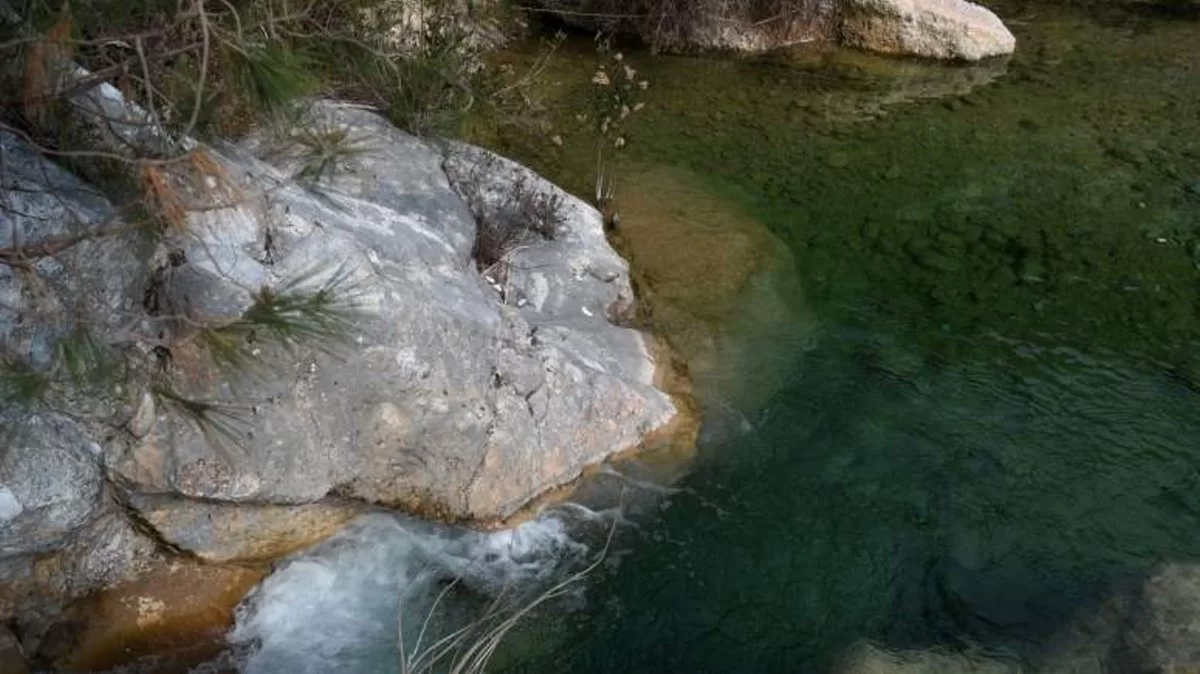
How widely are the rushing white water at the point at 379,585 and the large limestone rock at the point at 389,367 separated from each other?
0.14 metres

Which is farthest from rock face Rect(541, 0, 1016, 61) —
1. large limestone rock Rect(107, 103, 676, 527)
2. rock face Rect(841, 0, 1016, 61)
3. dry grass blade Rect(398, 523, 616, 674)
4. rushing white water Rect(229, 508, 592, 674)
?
dry grass blade Rect(398, 523, 616, 674)

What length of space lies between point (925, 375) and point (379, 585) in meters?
2.83

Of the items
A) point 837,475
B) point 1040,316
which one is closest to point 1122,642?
point 837,475

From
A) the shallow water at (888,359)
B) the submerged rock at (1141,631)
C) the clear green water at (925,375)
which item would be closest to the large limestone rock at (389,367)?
the shallow water at (888,359)

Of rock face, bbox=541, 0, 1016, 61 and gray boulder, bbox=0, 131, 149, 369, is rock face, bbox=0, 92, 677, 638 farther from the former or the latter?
rock face, bbox=541, 0, 1016, 61

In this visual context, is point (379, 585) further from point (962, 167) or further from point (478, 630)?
point (962, 167)

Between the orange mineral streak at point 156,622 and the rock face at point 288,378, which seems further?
the orange mineral streak at point 156,622

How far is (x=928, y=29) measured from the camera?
927 cm

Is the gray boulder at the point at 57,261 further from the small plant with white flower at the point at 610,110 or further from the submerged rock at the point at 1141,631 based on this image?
the submerged rock at the point at 1141,631

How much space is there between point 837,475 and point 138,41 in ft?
11.2

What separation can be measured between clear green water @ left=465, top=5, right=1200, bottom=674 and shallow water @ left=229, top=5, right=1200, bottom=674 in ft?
0.05

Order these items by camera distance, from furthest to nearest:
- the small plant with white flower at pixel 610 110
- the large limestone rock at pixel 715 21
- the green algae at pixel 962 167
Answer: the large limestone rock at pixel 715 21 → the small plant with white flower at pixel 610 110 → the green algae at pixel 962 167

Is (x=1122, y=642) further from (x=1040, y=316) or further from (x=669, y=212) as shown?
(x=669, y=212)

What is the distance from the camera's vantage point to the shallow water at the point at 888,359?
4320mm
